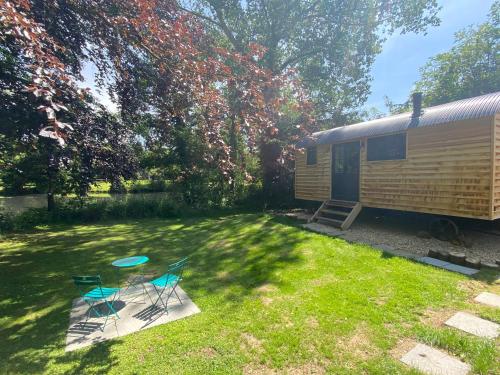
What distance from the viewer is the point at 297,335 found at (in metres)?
2.80

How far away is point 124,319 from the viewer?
10.5 ft

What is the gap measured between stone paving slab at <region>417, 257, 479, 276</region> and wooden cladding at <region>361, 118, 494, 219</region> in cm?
166

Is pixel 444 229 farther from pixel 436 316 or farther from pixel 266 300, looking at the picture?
pixel 266 300

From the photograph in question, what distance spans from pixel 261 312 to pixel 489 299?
3107 mm

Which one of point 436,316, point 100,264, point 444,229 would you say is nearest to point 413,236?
point 444,229

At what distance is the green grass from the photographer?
8.00 feet

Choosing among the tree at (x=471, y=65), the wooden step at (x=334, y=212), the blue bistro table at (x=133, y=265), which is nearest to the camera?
the blue bistro table at (x=133, y=265)

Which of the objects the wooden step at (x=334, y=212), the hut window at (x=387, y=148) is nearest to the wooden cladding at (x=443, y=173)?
the hut window at (x=387, y=148)

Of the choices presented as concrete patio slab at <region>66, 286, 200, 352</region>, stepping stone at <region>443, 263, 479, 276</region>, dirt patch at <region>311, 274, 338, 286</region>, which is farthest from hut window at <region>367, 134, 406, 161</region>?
concrete patio slab at <region>66, 286, 200, 352</region>

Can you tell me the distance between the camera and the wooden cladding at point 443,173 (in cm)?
550

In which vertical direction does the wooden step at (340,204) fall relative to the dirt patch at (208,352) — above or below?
above

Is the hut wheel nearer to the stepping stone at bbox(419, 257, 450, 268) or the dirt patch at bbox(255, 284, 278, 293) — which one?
the stepping stone at bbox(419, 257, 450, 268)

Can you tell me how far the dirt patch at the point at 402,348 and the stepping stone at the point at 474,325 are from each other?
682 mm

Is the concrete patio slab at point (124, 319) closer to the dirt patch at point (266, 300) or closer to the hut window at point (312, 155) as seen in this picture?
the dirt patch at point (266, 300)
